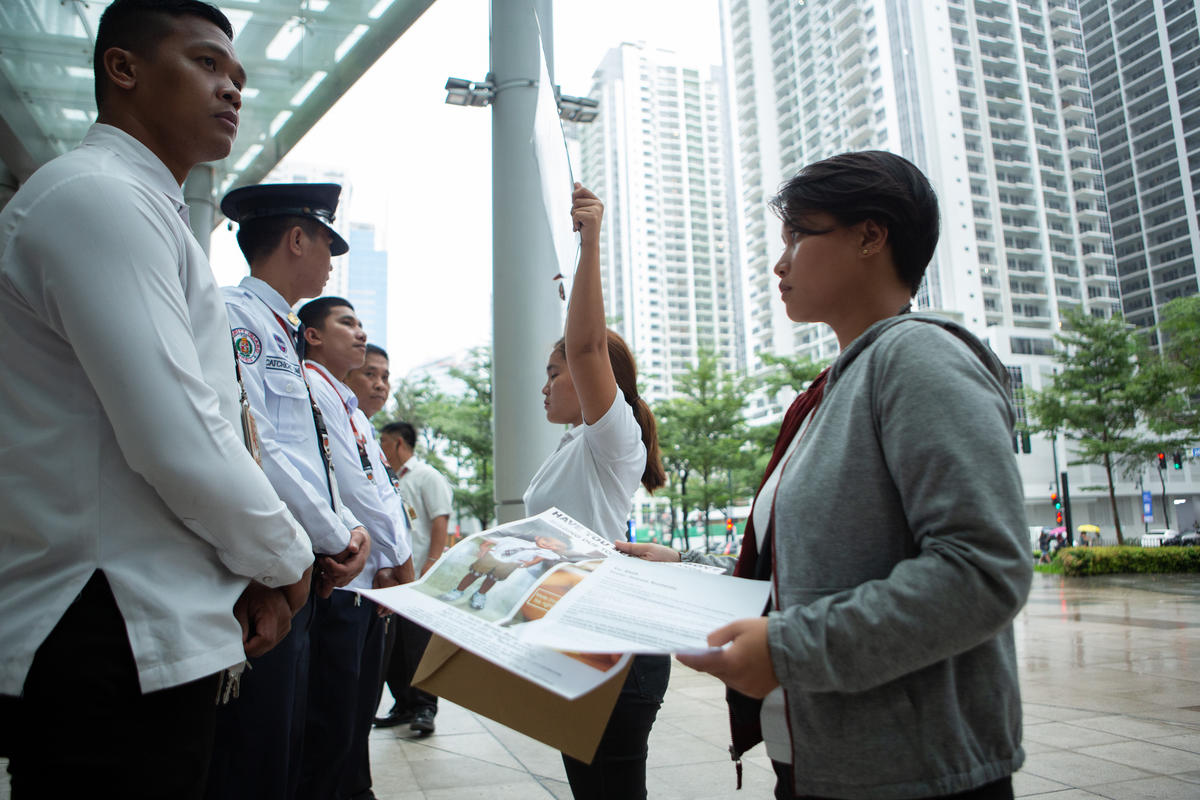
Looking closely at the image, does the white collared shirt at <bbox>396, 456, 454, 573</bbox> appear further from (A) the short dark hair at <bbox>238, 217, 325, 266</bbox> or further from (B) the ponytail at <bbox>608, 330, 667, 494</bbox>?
(B) the ponytail at <bbox>608, 330, 667, 494</bbox>

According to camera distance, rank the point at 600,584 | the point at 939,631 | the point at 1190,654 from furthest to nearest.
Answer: the point at 1190,654 < the point at 600,584 < the point at 939,631

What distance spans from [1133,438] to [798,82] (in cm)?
5979

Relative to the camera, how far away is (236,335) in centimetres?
204

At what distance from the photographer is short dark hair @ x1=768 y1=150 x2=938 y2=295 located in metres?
1.22

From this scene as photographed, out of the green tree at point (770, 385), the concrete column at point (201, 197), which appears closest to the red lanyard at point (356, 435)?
the concrete column at point (201, 197)

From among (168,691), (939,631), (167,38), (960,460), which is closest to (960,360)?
(960,460)

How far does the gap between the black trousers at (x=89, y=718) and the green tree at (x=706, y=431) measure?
23.0 m

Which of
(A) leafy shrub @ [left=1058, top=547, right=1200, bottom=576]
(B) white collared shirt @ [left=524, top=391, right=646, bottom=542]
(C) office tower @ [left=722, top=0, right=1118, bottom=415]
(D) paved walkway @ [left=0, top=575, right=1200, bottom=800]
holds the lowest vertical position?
(A) leafy shrub @ [left=1058, top=547, right=1200, bottom=576]

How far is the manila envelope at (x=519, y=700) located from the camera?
104 centimetres

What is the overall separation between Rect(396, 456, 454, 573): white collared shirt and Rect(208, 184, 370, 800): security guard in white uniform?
9.60ft

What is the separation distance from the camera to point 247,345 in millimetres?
2047

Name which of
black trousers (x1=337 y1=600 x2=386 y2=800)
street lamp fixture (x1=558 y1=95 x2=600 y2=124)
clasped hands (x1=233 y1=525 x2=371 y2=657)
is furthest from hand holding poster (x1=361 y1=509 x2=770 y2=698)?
street lamp fixture (x1=558 y1=95 x2=600 y2=124)

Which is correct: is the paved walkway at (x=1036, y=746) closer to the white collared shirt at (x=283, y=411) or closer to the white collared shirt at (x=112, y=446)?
the white collared shirt at (x=283, y=411)

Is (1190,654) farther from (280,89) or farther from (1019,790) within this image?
(280,89)
